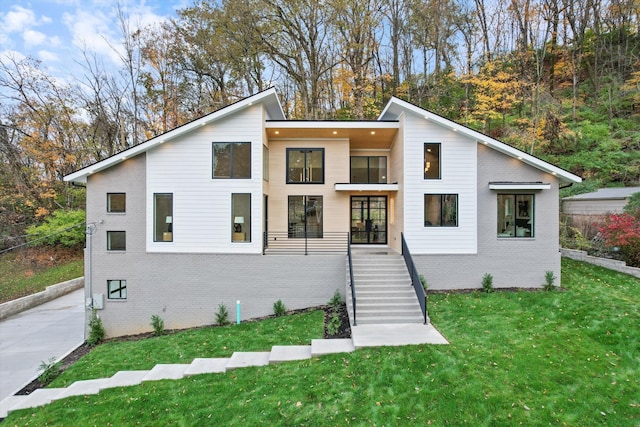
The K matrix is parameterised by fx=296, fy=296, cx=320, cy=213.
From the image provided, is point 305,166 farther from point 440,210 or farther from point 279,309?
point 279,309

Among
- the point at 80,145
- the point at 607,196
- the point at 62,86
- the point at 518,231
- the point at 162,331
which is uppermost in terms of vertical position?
the point at 62,86

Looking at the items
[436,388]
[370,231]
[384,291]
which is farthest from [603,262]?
[436,388]

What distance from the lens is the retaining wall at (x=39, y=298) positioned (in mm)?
13491

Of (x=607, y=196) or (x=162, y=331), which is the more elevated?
(x=607, y=196)

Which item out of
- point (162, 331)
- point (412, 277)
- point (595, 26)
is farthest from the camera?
point (595, 26)

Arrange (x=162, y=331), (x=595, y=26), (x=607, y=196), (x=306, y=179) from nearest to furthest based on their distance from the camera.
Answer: (x=162, y=331) → (x=306, y=179) → (x=607, y=196) → (x=595, y=26)

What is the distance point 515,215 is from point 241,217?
10052 mm

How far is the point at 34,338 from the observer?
11.0 m

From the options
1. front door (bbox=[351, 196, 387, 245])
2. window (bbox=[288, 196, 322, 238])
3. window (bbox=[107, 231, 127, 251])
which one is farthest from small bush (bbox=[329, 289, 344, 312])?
window (bbox=[107, 231, 127, 251])

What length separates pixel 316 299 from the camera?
415 inches

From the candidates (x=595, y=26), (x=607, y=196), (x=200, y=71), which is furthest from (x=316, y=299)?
(x=595, y=26)

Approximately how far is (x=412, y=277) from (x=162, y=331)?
8.80 meters

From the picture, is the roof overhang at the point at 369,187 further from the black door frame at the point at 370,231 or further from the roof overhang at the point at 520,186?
the roof overhang at the point at 520,186

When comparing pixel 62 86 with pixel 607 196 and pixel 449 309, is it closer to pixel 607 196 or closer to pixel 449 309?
pixel 449 309
